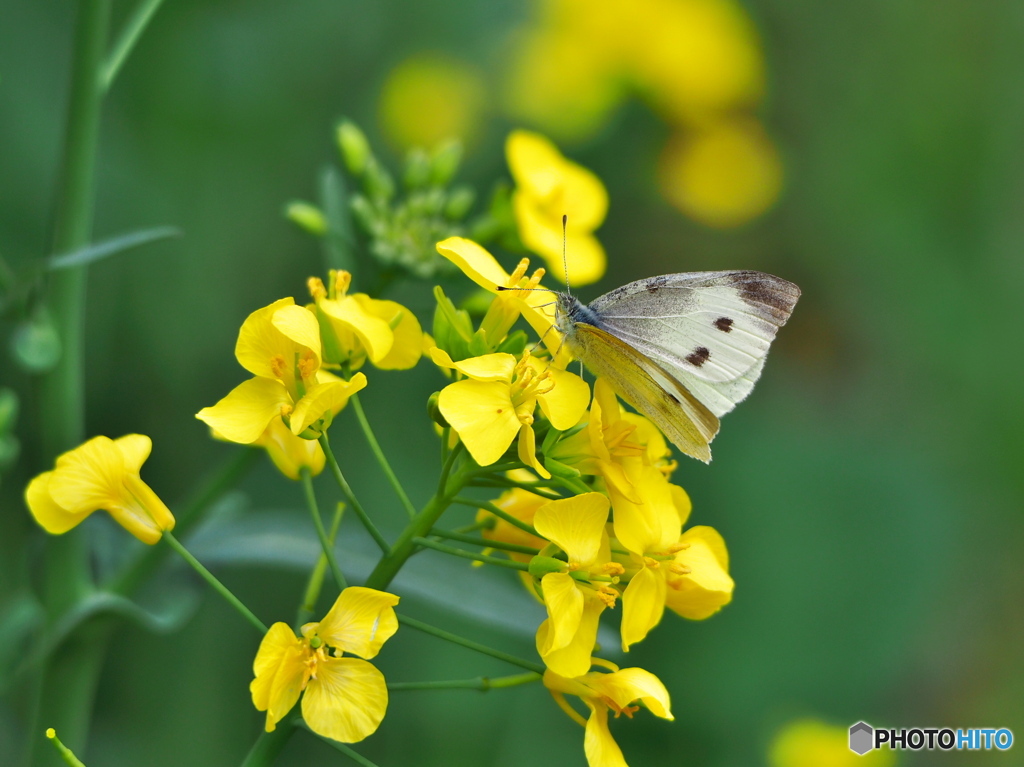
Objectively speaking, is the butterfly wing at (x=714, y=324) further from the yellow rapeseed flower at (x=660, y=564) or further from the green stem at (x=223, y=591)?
the green stem at (x=223, y=591)

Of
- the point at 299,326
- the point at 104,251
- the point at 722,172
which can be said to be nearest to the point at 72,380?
the point at 104,251

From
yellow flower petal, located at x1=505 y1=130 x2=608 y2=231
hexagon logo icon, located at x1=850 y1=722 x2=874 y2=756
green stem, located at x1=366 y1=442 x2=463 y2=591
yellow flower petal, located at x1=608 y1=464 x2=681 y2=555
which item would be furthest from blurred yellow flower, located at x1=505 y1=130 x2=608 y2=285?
hexagon logo icon, located at x1=850 y1=722 x2=874 y2=756

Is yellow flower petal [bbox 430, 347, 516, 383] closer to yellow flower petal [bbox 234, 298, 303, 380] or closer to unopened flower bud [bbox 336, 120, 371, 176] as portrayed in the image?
yellow flower petal [bbox 234, 298, 303, 380]

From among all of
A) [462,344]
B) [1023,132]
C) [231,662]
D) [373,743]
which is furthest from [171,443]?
[1023,132]

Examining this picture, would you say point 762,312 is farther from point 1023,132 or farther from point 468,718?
point 1023,132

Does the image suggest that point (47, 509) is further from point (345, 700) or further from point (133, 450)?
point (345, 700)

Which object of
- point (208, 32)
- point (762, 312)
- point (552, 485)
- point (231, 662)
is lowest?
point (231, 662)
